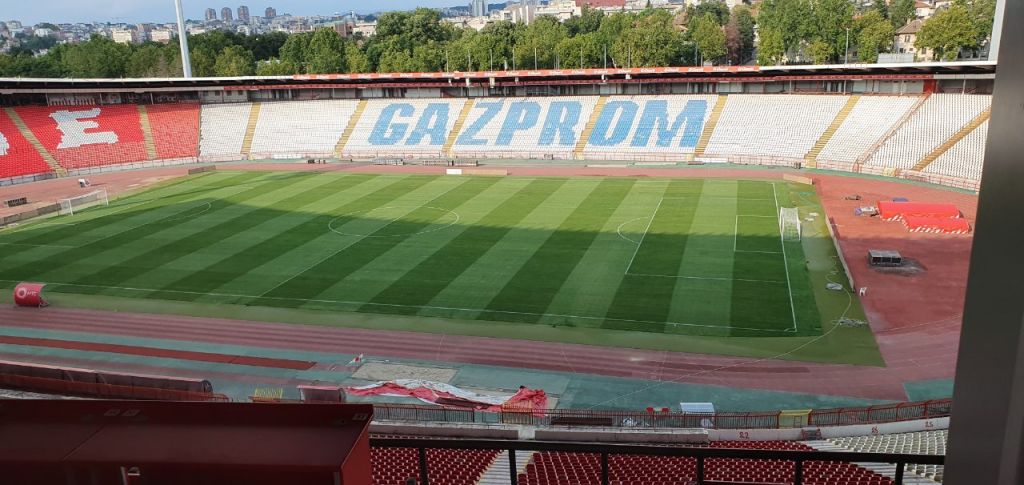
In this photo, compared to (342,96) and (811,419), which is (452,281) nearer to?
(811,419)

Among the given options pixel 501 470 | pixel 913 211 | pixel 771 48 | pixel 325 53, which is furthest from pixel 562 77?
pixel 501 470

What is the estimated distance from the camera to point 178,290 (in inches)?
1367

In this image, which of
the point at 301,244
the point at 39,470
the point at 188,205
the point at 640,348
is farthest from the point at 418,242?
the point at 39,470

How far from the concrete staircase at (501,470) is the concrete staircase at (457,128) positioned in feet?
189

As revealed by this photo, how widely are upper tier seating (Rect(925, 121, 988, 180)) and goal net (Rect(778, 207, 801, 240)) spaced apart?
1644 centimetres

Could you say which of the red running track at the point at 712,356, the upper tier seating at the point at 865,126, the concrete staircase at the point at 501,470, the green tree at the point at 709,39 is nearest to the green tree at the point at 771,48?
the green tree at the point at 709,39

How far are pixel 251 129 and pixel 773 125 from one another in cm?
5426

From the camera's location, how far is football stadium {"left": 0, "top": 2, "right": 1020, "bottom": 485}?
612 cm

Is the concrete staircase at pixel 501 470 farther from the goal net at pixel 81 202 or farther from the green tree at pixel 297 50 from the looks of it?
the green tree at pixel 297 50

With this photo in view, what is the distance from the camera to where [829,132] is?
213 ft

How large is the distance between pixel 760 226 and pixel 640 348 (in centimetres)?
1930

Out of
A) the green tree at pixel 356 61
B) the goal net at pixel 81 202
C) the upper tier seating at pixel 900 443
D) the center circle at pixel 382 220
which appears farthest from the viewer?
the green tree at pixel 356 61

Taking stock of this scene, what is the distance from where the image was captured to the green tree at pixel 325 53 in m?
121

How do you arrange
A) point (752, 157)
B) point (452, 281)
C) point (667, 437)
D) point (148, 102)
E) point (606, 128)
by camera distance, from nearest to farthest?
point (667, 437) < point (452, 281) < point (752, 157) < point (606, 128) < point (148, 102)
